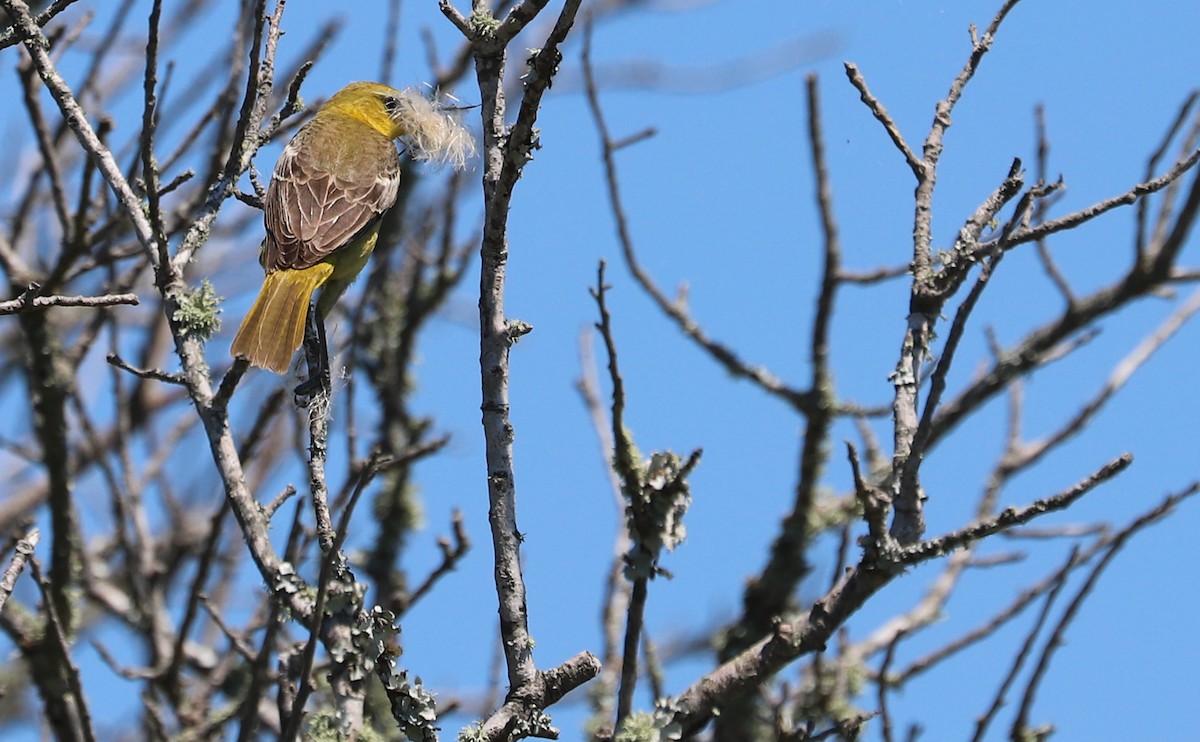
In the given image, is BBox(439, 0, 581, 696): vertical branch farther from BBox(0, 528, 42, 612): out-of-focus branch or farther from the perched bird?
the perched bird

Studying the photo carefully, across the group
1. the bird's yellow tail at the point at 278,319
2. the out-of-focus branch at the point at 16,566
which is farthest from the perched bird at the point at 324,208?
the out-of-focus branch at the point at 16,566

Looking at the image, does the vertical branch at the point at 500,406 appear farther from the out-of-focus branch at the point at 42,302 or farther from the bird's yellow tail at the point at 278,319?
the bird's yellow tail at the point at 278,319

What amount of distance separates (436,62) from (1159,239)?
3.04 m

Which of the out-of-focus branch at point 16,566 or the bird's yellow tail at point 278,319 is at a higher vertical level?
the bird's yellow tail at point 278,319

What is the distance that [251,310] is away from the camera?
13.1 ft

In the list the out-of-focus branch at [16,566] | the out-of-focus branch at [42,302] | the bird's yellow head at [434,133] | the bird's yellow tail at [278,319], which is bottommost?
the out-of-focus branch at [16,566]

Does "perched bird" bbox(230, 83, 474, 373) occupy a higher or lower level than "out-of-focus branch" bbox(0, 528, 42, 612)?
higher

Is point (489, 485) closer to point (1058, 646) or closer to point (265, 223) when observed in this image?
point (1058, 646)

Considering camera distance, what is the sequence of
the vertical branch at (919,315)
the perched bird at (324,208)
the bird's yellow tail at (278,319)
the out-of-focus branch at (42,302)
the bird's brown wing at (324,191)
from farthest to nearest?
the bird's brown wing at (324,191), the perched bird at (324,208), the bird's yellow tail at (278,319), the vertical branch at (919,315), the out-of-focus branch at (42,302)

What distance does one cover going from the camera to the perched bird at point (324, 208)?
3.93 metres

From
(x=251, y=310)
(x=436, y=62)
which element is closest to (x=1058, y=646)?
(x=251, y=310)

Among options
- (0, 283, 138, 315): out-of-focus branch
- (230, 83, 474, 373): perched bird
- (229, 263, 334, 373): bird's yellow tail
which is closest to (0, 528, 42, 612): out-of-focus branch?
(0, 283, 138, 315): out-of-focus branch

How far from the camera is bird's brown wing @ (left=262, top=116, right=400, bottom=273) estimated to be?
169 inches

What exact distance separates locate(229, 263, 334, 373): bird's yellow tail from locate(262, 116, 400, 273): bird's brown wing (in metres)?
0.05
